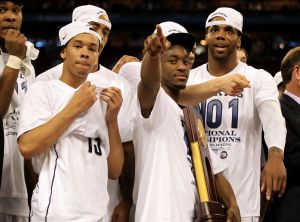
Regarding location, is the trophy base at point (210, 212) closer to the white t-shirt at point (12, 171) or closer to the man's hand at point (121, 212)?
the man's hand at point (121, 212)

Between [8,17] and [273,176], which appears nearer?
[273,176]

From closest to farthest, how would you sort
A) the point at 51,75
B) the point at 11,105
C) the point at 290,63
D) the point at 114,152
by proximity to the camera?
the point at 114,152 < the point at 51,75 < the point at 11,105 < the point at 290,63

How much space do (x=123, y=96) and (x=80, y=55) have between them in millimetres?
596

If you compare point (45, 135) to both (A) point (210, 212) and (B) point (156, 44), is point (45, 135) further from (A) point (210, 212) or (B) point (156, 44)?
(A) point (210, 212)

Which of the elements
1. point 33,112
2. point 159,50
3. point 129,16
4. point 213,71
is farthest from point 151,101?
point 129,16

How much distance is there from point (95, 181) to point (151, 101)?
53cm

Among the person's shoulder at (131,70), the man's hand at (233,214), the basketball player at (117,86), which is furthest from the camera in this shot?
the person's shoulder at (131,70)

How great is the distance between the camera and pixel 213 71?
4711 mm

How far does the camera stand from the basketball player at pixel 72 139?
3.41m

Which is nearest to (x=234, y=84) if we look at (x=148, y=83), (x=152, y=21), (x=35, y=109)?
(x=148, y=83)

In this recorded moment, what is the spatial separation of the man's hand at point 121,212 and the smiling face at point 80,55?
78 cm

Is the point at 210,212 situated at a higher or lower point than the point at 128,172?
lower

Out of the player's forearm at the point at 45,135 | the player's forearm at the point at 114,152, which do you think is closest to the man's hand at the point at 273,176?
the player's forearm at the point at 114,152

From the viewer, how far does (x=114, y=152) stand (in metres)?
3.77
